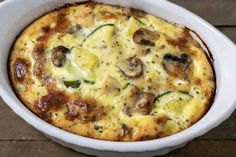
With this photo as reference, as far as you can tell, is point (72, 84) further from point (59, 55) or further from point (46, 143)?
point (46, 143)

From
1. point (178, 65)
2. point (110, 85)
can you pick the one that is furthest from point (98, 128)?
point (178, 65)

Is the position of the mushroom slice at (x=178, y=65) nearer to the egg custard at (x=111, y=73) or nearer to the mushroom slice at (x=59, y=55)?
the egg custard at (x=111, y=73)

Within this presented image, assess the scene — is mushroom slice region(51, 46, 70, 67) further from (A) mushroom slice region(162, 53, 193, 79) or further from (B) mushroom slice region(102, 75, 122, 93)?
(A) mushroom slice region(162, 53, 193, 79)

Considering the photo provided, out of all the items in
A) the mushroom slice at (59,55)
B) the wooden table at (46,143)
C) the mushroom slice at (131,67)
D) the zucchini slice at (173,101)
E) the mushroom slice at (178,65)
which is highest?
the mushroom slice at (178,65)

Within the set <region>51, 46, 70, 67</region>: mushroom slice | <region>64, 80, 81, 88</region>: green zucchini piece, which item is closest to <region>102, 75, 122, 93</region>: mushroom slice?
<region>64, 80, 81, 88</region>: green zucchini piece

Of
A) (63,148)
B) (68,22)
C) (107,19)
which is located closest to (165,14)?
(107,19)

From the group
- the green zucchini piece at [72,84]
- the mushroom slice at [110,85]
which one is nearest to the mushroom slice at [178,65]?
the mushroom slice at [110,85]

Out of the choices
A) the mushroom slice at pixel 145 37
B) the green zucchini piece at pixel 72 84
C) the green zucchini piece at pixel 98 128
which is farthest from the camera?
the mushroom slice at pixel 145 37
